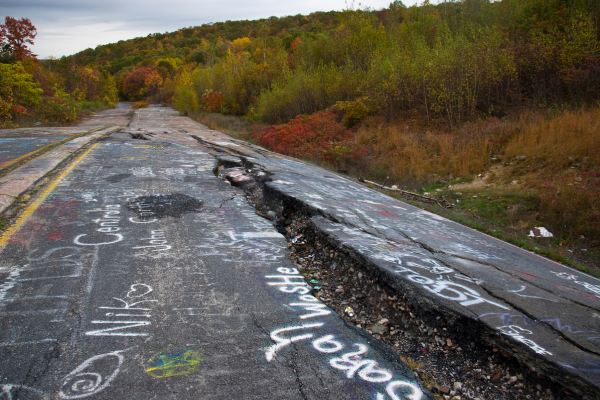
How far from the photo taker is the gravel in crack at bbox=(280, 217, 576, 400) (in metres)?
2.59

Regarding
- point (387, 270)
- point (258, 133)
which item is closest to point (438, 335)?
point (387, 270)

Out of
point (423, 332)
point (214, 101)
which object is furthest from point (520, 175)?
point (214, 101)

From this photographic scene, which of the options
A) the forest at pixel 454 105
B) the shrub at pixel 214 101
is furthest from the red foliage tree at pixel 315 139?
the shrub at pixel 214 101

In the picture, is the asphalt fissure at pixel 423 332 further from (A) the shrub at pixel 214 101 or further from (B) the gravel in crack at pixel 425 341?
(A) the shrub at pixel 214 101

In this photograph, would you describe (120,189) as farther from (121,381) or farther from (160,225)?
(121,381)

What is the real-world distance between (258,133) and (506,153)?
1336 centimetres

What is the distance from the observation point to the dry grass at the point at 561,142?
33.4 feet

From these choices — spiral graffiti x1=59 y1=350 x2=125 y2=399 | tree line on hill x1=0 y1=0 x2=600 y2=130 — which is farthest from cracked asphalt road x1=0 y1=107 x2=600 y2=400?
tree line on hill x1=0 y1=0 x2=600 y2=130

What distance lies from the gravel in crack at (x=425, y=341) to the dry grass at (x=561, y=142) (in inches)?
360

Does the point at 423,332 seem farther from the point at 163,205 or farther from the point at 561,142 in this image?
the point at 561,142

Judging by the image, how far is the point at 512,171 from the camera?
11.2 meters

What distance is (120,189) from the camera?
702 centimetres

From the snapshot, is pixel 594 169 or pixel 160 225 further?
pixel 594 169

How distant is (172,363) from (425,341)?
6.65 feet
